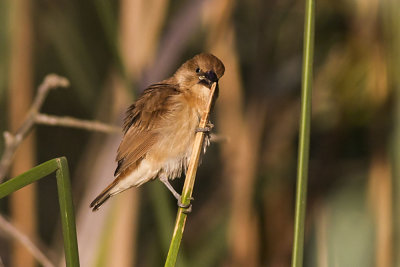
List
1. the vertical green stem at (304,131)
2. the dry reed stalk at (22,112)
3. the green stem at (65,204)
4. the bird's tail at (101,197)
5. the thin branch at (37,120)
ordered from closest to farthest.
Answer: the green stem at (65,204) → the vertical green stem at (304,131) → the thin branch at (37,120) → the bird's tail at (101,197) → the dry reed stalk at (22,112)

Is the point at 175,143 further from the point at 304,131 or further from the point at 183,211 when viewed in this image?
the point at 304,131

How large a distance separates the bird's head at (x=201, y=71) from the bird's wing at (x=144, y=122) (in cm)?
10

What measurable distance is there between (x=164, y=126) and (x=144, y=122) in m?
0.08

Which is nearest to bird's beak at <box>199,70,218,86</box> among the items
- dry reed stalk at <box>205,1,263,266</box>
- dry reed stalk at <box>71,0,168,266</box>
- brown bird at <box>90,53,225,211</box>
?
brown bird at <box>90,53,225,211</box>

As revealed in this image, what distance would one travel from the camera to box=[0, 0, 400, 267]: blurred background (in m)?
2.36

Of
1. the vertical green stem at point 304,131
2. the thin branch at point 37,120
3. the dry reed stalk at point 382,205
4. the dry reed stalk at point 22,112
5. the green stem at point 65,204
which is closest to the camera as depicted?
the green stem at point 65,204

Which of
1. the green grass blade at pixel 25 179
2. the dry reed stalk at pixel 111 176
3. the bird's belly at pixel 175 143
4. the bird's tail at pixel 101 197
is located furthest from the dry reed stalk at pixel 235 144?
the green grass blade at pixel 25 179

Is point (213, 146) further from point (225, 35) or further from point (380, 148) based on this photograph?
point (380, 148)

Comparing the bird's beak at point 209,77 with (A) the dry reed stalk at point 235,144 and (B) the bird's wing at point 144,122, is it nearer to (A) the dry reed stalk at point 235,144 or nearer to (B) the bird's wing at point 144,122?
(B) the bird's wing at point 144,122

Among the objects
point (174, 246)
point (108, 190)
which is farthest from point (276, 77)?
point (174, 246)

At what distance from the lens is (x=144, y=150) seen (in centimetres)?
225

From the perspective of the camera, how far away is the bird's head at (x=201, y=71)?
7.23ft

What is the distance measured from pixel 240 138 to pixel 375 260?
29.4 inches

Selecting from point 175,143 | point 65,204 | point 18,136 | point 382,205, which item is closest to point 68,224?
point 65,204
